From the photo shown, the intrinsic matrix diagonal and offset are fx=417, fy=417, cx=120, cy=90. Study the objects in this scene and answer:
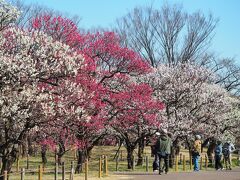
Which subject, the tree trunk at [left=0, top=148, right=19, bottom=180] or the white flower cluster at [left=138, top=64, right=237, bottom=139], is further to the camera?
the white flower cluster at [left=138, top=64, right=237, bottom=139]

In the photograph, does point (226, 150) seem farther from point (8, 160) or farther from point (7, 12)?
point (7, 12)

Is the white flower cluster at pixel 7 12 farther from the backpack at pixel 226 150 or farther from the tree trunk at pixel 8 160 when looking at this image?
the backpack at pixel 226 150

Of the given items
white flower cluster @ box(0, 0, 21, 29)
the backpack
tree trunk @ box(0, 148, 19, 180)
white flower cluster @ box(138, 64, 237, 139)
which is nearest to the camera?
white flower cluster @ box(0, 0, 21, 29)

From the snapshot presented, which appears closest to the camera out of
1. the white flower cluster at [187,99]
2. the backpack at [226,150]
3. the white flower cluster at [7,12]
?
the white flower cluster at [7,12]

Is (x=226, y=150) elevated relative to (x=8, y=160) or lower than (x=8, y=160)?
elevated

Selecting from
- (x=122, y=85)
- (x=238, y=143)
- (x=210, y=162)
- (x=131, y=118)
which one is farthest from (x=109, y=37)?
(x=238, y=143)

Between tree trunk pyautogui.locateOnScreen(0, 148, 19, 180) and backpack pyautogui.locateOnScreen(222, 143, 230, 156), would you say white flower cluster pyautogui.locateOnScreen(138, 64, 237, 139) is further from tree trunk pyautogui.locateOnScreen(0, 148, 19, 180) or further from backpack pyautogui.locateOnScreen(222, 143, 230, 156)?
tree trunk pyautogui.locateOnScreen(0, 148, 19, 180)

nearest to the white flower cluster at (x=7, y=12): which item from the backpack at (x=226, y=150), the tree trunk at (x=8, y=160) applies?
the tree trunk at (x=8, y=160)

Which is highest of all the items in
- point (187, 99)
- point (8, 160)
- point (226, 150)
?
point (187, 99)

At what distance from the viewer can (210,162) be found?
32156mm

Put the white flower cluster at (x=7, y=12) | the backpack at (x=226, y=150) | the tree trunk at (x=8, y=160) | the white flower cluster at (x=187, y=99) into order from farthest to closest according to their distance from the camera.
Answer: the white flower cluster at (x=187, y=99) → the backpack at (x=226, y=150) → the tree trunk at (x=8, y=160) → the white flower cluster at (x=7, y=12)

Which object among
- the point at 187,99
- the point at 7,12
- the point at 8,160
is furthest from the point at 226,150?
the point at 7,12

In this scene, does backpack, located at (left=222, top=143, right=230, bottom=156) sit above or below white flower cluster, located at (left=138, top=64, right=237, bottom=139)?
below

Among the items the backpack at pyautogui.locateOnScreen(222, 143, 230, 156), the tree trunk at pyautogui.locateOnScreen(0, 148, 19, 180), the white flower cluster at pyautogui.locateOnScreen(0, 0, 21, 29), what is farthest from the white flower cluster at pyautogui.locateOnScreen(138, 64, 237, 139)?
the white flower cluster at pyautogui.locateOnScreen(0, 0, 21, 29)
